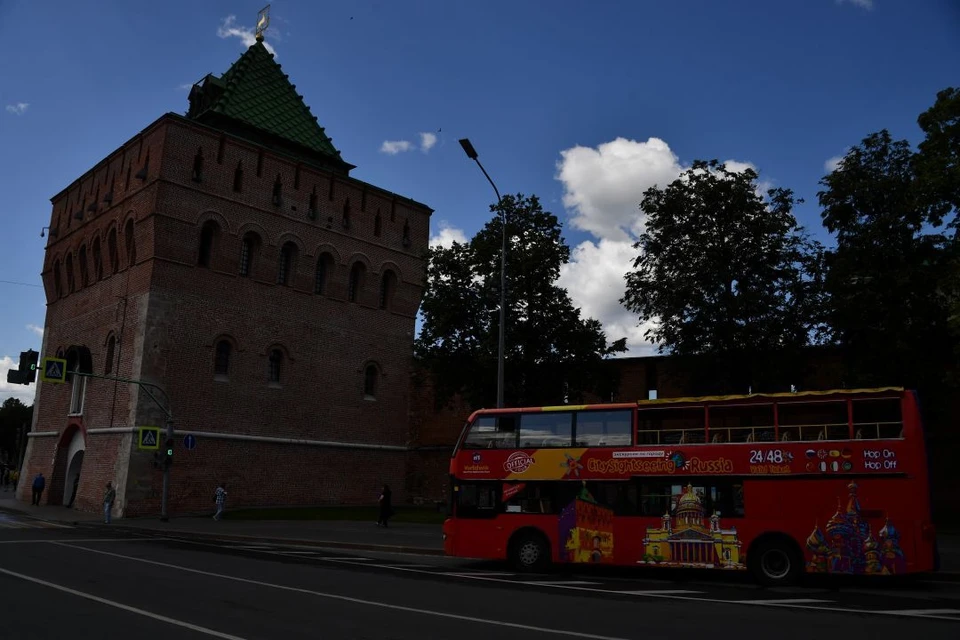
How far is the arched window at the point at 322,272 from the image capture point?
122 ft

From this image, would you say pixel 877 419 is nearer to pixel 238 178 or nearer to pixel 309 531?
pixel 309 531

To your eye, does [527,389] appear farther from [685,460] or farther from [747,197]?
[685,460]

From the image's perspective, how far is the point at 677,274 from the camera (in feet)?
88.7

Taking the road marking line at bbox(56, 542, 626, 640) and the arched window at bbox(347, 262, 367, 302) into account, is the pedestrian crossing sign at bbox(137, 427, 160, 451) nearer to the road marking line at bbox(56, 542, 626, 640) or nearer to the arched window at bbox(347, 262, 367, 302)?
the arched window at bbox(347, 262, 367, 302)

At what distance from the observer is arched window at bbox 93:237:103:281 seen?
35.7m

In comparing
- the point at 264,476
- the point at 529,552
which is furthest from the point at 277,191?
the point at 529,552

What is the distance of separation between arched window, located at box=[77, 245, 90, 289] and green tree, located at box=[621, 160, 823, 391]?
1064 inches

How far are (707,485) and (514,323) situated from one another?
1460 centimetres

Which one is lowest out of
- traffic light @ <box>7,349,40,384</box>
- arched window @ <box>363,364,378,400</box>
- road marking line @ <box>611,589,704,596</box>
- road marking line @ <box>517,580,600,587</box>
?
road marking line @ <box>517,580,600,587</box>

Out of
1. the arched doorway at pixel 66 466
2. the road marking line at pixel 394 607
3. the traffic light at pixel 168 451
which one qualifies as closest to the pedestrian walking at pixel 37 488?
Answer: the arched doorway at pixel 66 466

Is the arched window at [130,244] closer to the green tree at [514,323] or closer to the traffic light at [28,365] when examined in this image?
the traffic light at [28,365]

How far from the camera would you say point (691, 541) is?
1444cm

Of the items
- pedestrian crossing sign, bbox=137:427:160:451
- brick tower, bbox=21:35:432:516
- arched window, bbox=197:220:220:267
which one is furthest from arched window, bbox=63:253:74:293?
pedestrian crossing sign, bbox=137:427:160:451

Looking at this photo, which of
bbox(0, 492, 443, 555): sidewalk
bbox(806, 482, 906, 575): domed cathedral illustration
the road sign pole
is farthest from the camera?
the road sign pole
